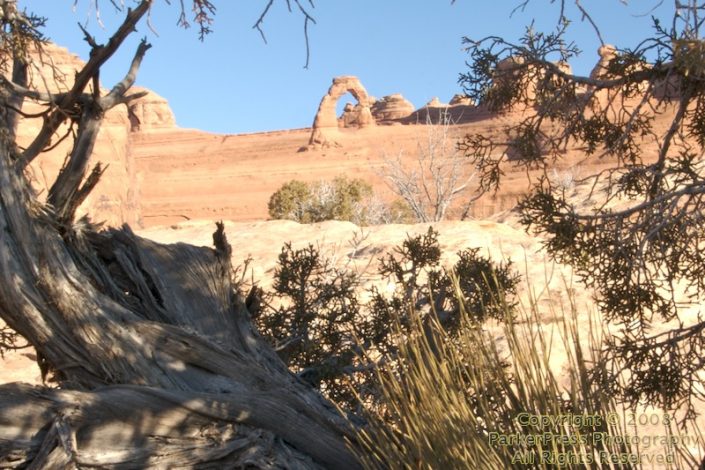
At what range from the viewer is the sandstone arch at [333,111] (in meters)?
62.1

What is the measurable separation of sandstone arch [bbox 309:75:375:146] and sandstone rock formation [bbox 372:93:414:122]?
11.3 feet

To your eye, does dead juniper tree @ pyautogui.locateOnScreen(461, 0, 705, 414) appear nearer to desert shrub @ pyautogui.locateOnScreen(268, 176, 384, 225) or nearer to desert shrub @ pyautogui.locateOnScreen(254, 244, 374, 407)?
desert shrub @ pyautogui.locateOnScreen(254, 244, 374, 407)

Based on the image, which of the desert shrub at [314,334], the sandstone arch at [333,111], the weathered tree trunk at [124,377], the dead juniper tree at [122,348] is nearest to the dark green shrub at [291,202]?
the desert shrub at [314,334]

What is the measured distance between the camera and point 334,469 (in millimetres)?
3770

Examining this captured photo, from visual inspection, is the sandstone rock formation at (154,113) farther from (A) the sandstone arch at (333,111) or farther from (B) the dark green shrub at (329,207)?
(B) the dark green shrub at (329,207)

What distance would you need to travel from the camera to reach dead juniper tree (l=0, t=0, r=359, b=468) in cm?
333

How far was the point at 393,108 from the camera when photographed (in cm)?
7612

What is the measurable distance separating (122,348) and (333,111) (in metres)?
62.8

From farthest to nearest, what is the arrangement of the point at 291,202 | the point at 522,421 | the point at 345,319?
the point at 291,202, the point at 345,319, the point at 522,421

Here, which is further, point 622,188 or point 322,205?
point 322,205

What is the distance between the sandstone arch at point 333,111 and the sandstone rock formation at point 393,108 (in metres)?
3.45

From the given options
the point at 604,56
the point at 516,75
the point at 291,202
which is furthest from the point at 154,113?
the point at 516,75

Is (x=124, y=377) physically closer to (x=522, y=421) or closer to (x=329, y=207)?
(x=522, y=421)

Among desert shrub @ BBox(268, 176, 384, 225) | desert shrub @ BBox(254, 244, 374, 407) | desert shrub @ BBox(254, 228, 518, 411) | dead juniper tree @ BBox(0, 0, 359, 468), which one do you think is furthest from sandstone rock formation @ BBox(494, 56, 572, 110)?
desert shrub @ BBox(268, 176, 384, 225)
